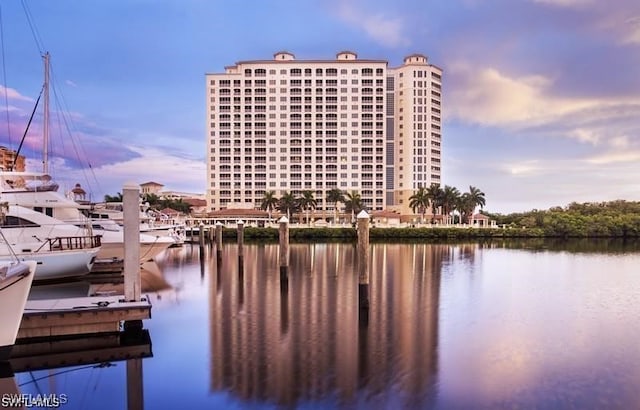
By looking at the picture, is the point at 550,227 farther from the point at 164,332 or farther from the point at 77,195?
the point at 164,332

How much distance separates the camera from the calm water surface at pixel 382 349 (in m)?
11.6

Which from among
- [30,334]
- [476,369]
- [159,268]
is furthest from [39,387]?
[159,268]

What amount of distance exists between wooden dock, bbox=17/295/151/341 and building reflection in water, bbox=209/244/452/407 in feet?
9.26

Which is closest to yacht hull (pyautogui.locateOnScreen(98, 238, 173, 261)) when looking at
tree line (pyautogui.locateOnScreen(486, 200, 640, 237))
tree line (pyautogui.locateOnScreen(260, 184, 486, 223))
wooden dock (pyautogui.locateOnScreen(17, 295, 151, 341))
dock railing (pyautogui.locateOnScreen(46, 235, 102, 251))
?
dock railing (pyautogui.locateOnScreen(46, 235, 102, 251))

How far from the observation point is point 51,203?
28391 mm

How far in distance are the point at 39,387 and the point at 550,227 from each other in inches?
3495

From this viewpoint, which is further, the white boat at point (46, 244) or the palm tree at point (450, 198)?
the palm tree at point (450, 198)

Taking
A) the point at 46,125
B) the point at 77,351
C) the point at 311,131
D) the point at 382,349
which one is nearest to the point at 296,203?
the point at 311,131

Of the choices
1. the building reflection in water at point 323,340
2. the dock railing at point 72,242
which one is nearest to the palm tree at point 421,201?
the building reflection in water at point 323,340

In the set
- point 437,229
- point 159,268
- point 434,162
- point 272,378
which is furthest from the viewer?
point 434,162

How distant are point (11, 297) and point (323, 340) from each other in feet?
29.5

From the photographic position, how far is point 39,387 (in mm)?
11883

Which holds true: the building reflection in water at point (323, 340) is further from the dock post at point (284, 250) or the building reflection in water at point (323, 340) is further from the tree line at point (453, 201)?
the tree line at point (453, 201)

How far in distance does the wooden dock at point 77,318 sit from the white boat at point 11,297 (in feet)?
6.08
